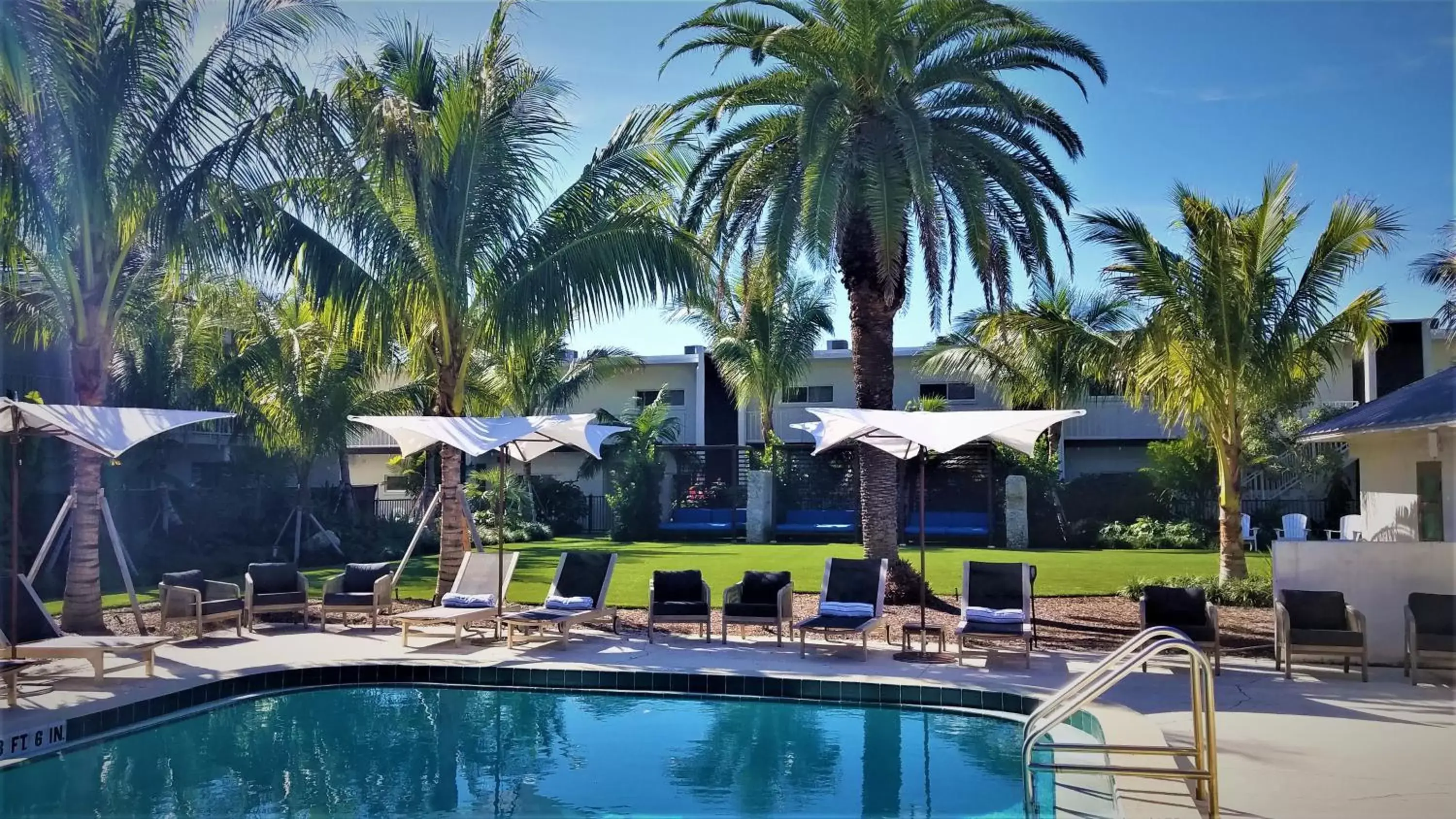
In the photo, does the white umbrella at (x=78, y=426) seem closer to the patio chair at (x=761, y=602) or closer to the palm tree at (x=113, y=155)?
the palm tree at (x=113, y=155)

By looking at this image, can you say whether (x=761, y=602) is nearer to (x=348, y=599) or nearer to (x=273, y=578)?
(x=348, y=599)

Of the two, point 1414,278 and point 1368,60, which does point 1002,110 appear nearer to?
point 1368,60

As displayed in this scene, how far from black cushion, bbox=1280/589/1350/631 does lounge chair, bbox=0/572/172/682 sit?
36.6 ft

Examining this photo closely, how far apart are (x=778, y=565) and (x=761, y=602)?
805 cm

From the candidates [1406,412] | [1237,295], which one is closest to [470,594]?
[1237,295]

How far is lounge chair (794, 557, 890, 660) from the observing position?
11.8 m

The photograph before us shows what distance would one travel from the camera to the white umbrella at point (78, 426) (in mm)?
10180

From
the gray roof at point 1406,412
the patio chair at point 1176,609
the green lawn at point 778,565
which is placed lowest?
the green lawn at point 778,565

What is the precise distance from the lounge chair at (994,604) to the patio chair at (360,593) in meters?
7.08

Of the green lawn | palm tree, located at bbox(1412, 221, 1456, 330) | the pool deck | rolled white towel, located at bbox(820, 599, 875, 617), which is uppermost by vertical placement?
palm tree, located at bbox(1412, 221, 1456, 330)

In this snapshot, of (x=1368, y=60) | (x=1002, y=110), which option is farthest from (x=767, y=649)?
(x=1368, y=60)

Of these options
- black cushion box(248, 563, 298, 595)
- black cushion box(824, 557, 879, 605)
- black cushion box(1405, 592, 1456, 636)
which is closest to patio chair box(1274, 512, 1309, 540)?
black cushion box(1405, 592, 1456, 636)

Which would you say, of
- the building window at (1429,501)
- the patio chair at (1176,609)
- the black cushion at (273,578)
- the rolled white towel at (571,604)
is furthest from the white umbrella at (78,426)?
the building window at (1429,501)

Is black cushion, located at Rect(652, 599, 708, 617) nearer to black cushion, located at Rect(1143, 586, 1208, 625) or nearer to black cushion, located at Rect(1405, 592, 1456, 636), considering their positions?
black cushion, located at Rect(1143, 586, 1208, 625)
